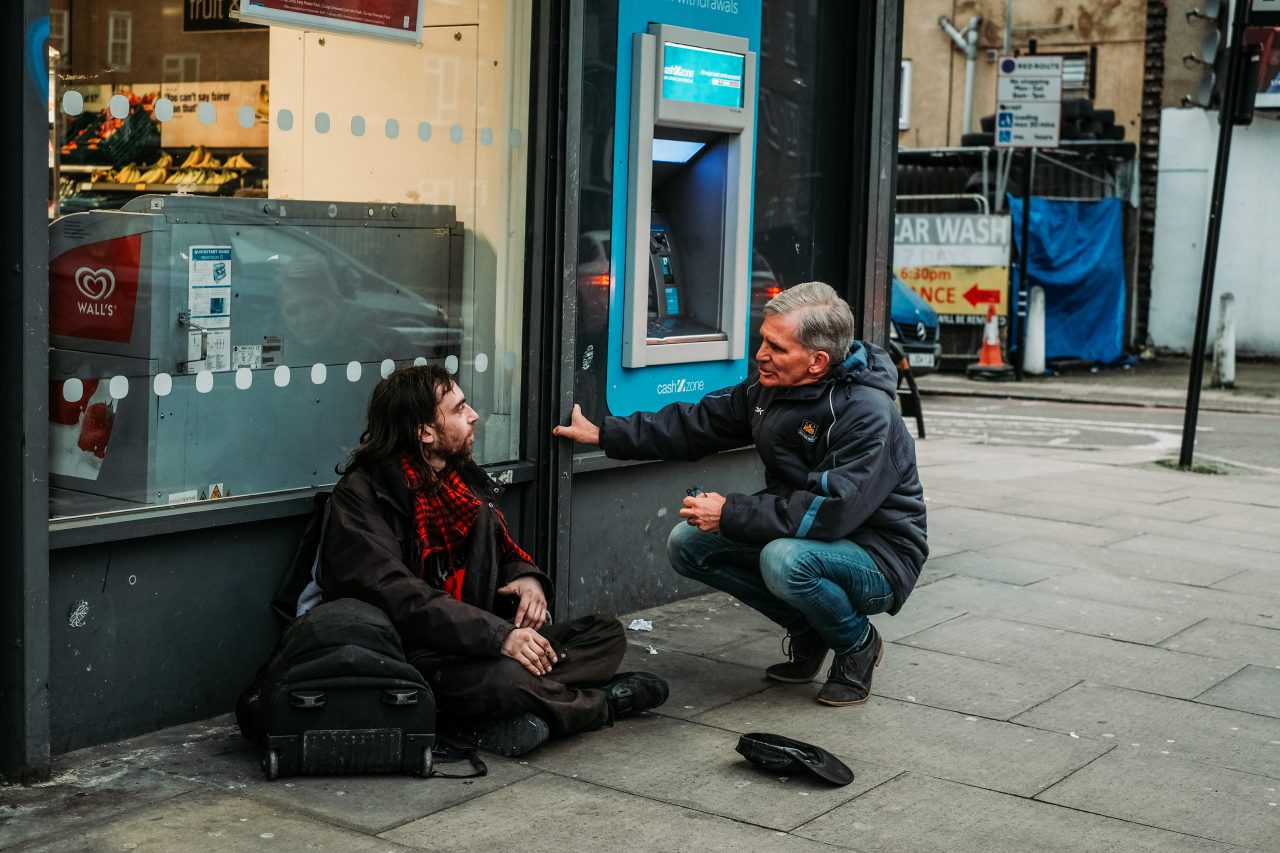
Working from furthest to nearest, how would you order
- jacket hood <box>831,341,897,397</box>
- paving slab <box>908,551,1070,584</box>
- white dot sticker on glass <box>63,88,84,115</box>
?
paving slab <box>908,551,1070,584</box> < jacket hood <box>831,341,897,397</box> < white dot sticker on glass <box>63,88,84,115</box>

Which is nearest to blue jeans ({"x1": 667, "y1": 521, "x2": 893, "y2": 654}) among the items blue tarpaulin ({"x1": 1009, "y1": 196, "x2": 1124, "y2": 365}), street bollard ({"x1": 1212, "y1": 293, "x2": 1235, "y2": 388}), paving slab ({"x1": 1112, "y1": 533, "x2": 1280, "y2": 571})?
paving slab ({"x1": 1112, "y1": 533, "x2": 1280, "y2": 571})

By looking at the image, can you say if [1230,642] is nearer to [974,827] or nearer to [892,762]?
[892,762]

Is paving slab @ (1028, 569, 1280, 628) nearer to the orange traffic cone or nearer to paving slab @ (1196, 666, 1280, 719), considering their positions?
paving slab @ (1196, 666, 1280, 719)

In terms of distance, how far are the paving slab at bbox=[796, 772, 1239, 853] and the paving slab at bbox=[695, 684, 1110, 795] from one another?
0.16 metres

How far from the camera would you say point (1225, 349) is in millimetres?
16609

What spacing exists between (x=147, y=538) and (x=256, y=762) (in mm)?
689

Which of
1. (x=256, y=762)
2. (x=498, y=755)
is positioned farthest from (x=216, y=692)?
(x=498, y=755)

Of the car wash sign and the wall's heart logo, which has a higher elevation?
the car wash sign

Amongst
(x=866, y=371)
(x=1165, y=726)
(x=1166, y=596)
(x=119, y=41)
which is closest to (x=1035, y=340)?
(x=1166, y=596)

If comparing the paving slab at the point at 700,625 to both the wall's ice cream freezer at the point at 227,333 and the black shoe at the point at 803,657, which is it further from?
the wall's ice cream freezer at the point at 227,333

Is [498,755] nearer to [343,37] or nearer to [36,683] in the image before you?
[36,683]

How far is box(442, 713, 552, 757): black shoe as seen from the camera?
14.0 ft

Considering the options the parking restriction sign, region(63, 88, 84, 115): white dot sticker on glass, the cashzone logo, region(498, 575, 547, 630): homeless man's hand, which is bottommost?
region(498, 575, 547, 630): homeless man's hand

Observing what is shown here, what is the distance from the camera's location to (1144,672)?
5477 millimetres
